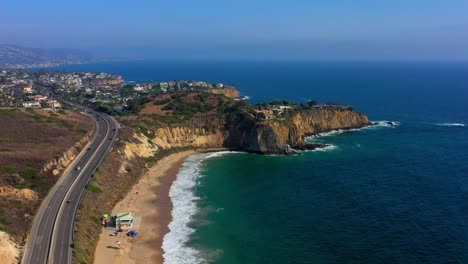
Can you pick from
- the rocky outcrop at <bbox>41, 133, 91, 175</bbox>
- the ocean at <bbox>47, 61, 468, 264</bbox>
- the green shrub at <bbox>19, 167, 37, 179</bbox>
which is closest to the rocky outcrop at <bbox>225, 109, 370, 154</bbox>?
the ocean at <bbox>47, 61, 468, 264</bbox>

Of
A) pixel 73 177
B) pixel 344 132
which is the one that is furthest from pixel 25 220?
pixel 344 132

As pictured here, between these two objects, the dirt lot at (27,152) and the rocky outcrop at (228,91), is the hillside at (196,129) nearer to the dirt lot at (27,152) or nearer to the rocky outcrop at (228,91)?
the dirt lot at (27,152)

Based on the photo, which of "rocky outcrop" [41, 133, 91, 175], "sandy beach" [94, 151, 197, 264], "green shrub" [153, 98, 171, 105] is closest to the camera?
"sandy beach" [94, 151, 197, 264]

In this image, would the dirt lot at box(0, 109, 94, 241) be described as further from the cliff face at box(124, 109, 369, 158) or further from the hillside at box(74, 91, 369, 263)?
the cliff face at box(124, 109, 369, 158)

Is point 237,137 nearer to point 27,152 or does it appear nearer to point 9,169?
point 27,152

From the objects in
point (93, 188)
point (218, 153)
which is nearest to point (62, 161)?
point (93, 188)

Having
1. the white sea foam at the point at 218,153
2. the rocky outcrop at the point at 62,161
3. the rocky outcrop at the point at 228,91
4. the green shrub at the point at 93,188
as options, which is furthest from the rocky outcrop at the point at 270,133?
the rocky outcrop at the point at 228,91
